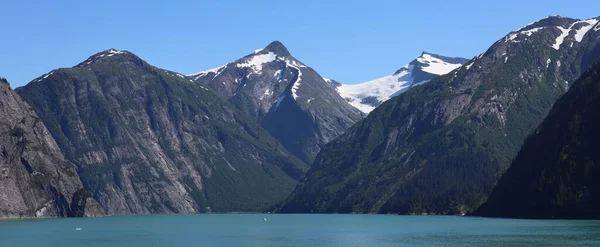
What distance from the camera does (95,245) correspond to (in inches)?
6240

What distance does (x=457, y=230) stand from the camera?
193m

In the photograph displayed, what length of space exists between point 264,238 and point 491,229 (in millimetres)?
48348

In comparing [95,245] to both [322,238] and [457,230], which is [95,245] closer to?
[322,238]

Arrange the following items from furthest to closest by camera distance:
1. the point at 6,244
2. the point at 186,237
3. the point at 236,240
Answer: the point at 186,237, the point at 236,240, the point at 6,244

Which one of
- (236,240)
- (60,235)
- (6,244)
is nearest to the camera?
(6,244)

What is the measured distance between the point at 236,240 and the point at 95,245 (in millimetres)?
27292

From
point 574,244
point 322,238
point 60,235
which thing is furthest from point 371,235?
point 60,235

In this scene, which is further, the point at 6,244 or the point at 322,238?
the point at 322,238

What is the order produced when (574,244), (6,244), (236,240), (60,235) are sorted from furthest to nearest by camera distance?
(60,235)
(236,240)
(6,244)
(574,244)

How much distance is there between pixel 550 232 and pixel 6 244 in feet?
327

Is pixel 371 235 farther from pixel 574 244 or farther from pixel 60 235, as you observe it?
pixel 60 235

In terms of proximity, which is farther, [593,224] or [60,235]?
[60,235]

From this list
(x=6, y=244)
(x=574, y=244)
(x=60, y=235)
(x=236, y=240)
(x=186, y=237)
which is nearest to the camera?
(x=574, y=244)

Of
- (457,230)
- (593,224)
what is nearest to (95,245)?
(457,230)
